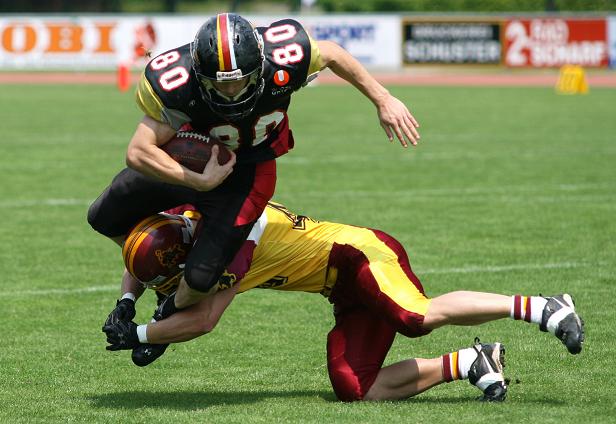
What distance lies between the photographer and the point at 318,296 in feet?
25.6

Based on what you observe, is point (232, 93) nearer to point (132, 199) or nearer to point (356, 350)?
point (132, 199)

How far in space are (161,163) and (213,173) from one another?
0.24 m

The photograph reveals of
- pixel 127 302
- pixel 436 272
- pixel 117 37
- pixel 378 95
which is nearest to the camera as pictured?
pixel 378 95

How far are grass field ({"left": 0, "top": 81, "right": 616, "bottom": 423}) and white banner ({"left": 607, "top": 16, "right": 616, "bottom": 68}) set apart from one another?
12.2 metres

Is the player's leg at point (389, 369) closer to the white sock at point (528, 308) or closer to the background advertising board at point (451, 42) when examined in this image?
the white sock at point (528, 308)

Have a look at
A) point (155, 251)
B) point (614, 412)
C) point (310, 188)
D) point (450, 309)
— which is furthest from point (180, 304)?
point (310, 188)

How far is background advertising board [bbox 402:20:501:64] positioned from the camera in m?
31.5

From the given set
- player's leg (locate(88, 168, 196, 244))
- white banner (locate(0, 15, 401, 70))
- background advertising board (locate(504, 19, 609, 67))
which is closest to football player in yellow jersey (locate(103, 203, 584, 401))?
player's leg (locate(88, 168, 196, 244))

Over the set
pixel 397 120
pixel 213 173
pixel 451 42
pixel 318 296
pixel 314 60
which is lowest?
pixel 451 42

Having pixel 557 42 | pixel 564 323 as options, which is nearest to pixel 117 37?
pixel 557 42

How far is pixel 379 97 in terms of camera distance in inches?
218

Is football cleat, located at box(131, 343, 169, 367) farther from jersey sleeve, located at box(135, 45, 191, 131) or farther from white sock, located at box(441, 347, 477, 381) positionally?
white sock, located at box(441, 347, 477, 381)

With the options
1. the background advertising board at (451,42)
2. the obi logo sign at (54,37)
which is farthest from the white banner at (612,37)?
the obi logo sign at (54,37)

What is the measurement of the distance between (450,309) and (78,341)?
2409 millimetres
